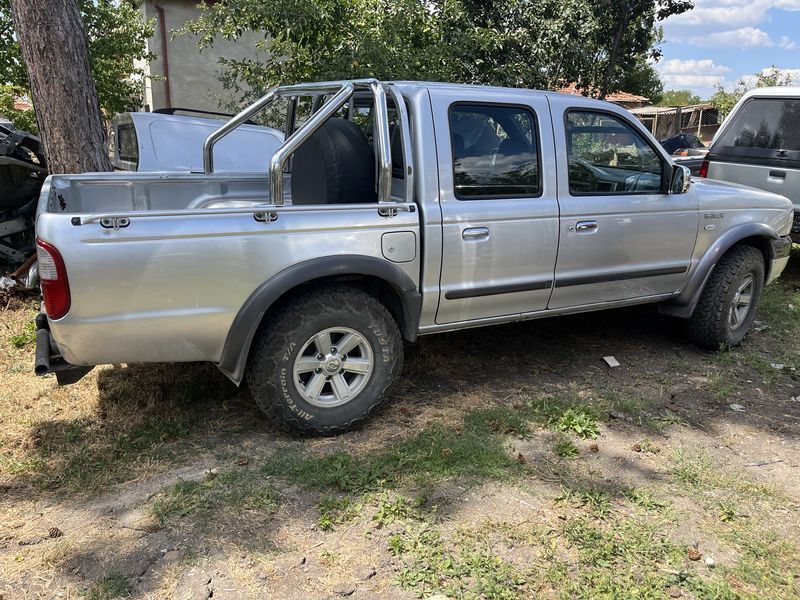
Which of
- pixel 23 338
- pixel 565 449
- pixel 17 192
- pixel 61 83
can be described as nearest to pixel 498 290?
pixel 565 449

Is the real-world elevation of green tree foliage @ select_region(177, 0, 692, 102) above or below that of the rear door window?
above

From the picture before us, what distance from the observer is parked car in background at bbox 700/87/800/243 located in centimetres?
687

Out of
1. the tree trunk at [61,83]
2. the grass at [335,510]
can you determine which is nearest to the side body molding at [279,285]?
the grass at [335,510]

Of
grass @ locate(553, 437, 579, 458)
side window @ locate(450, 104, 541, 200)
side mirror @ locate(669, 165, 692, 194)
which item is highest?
side window @ locate(450, 104, 541, 200)

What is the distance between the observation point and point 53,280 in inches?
113

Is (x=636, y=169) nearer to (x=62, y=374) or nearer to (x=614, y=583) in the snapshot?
(x=614, y=583)

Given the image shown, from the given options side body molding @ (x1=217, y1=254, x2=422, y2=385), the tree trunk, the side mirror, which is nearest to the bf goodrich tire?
side body molding @ (x1=217, y1=254, x2=422, y2=385)

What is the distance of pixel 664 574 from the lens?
8.73 feet

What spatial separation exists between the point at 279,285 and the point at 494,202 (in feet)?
4.55

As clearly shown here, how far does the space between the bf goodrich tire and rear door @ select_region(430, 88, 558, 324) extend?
0.45 meters

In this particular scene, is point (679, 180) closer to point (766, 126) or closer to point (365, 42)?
point (766, 126)

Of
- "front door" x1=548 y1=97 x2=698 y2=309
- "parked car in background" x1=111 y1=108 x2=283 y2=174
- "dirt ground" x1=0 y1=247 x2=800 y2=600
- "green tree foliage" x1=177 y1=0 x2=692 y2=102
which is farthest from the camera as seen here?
"green tree foliage" x1=177 y1=0 x2=692 y2=102

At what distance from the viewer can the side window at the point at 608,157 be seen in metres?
4.22

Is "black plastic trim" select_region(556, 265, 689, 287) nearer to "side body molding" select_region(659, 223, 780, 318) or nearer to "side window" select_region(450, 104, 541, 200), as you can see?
"side body molding" select_region(659, 223, 780, 318)
